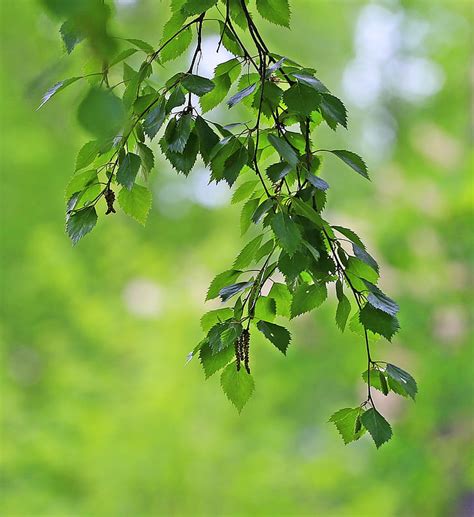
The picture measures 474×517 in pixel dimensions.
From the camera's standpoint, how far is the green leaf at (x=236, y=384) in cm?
70

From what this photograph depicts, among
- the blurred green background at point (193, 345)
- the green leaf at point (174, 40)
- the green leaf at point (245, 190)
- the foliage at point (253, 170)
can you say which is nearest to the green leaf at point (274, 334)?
the foliage at point (253, 170)

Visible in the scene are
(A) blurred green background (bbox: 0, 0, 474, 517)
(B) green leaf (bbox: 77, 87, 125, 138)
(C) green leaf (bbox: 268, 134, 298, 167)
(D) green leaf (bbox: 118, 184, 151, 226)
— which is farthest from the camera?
(A) blurred green background (bbox: 0, 0, 474, 517)

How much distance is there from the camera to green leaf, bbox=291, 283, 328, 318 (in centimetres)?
71

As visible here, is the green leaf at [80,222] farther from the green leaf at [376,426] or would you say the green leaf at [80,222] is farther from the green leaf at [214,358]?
the green leaf at [376,426]

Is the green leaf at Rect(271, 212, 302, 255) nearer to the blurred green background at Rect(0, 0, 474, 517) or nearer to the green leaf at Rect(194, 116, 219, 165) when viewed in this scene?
the green leaf at Rect(194, 116, 219, 165)

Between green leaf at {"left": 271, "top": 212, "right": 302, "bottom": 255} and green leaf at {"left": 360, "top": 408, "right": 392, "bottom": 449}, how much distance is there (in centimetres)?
16

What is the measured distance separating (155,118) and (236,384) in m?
0.22

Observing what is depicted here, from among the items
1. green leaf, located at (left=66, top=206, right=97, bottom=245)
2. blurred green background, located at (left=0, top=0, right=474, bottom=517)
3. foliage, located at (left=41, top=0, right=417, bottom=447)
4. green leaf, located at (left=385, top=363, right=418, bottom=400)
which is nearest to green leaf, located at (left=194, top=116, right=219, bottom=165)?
foliage, located at (left=41, top=0, right=417, bottom=447)

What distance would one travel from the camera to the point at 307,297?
711mm

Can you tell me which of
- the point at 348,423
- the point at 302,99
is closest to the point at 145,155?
the point at 302,99

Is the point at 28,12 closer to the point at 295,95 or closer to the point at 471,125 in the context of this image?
the point at 471,125

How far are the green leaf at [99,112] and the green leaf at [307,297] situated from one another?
1.17 feet

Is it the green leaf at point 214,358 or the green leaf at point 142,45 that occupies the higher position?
the green leaf at point 142,45

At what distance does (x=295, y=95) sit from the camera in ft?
2.10
